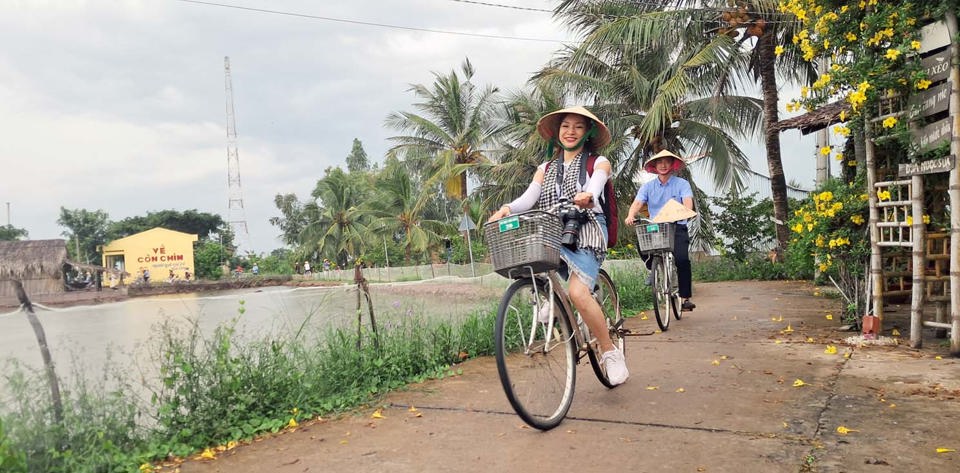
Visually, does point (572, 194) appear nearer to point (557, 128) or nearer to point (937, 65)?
point (557, 128)

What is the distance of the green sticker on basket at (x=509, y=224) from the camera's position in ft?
10.4

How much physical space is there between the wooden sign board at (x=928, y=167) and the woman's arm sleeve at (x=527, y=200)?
272 centimetres

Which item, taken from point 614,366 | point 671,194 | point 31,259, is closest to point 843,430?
point 614,366

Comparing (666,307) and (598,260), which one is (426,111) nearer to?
(666,307)

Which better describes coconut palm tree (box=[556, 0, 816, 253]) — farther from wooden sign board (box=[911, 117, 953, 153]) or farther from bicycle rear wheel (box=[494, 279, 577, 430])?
bicycle rear wheel (box=[494, 279, 577, 430])

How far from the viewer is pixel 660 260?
21.3 ft

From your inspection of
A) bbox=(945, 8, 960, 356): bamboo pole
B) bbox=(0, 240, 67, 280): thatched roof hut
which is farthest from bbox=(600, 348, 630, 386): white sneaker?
bbox=(0, 240, 67, 280): thatched roof hut

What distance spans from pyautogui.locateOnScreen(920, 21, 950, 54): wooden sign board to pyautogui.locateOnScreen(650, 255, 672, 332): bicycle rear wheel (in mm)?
A: 2729

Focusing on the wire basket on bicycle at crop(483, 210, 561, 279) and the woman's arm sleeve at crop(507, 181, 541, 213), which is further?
the woman's arm sleeve at crop(507, 181, 541, 213)

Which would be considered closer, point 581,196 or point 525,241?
point 525,241

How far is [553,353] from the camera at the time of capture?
3398 millimetres

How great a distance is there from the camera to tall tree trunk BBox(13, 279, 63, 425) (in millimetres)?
3072

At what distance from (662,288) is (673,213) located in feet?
2.47

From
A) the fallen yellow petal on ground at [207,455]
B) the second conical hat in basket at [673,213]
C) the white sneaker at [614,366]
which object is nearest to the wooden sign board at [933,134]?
the second conical hat in basket at [673,213]
